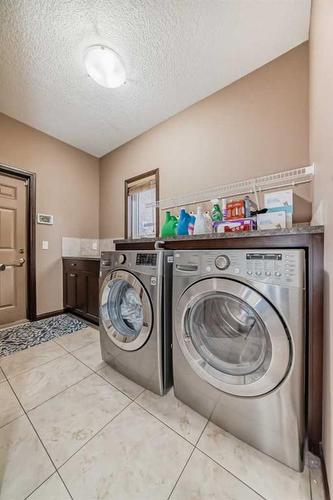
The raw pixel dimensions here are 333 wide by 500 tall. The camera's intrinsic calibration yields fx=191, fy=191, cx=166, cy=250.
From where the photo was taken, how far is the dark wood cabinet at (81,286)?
87.2 inches

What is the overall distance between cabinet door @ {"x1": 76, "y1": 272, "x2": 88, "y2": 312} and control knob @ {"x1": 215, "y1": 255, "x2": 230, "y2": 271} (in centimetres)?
188

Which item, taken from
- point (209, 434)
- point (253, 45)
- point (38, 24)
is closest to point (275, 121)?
point (253, 45)

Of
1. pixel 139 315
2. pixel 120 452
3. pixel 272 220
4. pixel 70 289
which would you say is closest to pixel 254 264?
pixel 272 220

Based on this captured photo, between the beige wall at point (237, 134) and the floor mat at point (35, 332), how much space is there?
1973 millimetres

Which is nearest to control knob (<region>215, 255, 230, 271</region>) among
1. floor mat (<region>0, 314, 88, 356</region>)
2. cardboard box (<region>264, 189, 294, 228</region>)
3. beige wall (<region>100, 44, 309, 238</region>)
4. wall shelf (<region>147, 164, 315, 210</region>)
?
cardboard box (<region>264, 189, 294, 228</region>)

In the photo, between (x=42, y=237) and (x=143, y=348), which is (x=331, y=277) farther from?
(x=42, y=237)

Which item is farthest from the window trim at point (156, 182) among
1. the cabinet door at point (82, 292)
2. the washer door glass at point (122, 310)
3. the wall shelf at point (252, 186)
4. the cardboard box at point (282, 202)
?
the cardboard box at point (282, 202)

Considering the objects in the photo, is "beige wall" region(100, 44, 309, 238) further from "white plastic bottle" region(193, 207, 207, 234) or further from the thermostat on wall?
the thermostat on wall

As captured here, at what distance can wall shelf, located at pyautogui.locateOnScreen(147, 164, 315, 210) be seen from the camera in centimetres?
148

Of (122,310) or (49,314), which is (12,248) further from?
(122,310)

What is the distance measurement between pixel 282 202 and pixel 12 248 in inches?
115

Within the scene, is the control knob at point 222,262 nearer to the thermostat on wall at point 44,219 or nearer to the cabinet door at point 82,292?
the cabinet door at point 82,292

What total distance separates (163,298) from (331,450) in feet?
2.79

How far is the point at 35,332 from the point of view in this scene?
2.11 m
